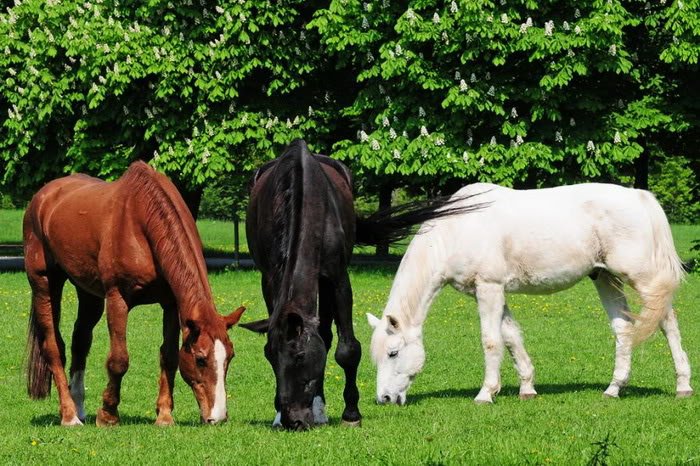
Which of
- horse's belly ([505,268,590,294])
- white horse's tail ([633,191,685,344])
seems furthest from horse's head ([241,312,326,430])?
Result: white horse's tail ([633,191,685,344])

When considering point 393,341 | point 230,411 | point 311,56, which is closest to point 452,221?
point 393,341

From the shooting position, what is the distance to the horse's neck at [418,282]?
39.8 ft

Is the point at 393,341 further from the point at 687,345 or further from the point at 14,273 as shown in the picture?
the point at 14,273

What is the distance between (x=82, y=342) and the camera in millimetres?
10977

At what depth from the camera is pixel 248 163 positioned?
98.7ft

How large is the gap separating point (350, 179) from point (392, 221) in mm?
572

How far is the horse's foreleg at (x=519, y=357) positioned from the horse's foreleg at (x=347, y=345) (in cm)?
295

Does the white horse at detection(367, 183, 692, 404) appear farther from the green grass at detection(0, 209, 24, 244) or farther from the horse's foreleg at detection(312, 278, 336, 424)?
the green grass at detection(0, 209, 24, 244)

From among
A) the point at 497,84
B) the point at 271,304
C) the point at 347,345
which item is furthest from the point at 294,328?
the point at 497,84

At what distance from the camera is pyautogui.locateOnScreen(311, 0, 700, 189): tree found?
87.8 ft

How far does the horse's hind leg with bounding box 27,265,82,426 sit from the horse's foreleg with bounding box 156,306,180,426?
900 millimetres

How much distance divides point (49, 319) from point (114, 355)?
131 centimetres

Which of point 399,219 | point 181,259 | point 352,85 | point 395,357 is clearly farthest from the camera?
point 352,85

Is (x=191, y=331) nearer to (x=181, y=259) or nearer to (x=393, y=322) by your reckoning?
(x=181, y=259)
